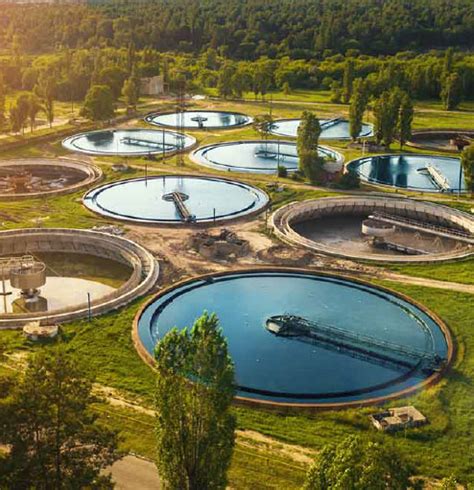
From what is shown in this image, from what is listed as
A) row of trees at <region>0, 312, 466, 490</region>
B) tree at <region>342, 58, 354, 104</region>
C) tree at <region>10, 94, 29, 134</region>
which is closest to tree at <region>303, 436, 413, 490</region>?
row of trees at <region>0, 312, 466, 490</region>

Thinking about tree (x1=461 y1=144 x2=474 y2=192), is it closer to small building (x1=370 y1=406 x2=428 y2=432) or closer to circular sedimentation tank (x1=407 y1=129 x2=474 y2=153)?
circular sedimentation tank (x1=407 y1=129 x2=474 y2=153)

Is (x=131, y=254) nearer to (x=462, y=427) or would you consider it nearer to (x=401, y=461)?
(x=462, y=427)

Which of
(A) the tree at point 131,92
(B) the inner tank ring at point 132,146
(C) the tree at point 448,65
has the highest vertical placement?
(C) the tree at point 448,65

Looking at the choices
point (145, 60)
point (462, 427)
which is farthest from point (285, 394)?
point (145, 60)

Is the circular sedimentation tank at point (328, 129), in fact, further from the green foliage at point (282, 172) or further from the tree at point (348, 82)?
the green foliage at point (282, 172)

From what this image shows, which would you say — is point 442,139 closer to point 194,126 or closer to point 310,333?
point 194,126

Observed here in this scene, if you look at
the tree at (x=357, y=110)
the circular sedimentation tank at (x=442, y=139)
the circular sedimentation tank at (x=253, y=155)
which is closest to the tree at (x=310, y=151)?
the circular sedimentation tank at (x=253, y=155)
